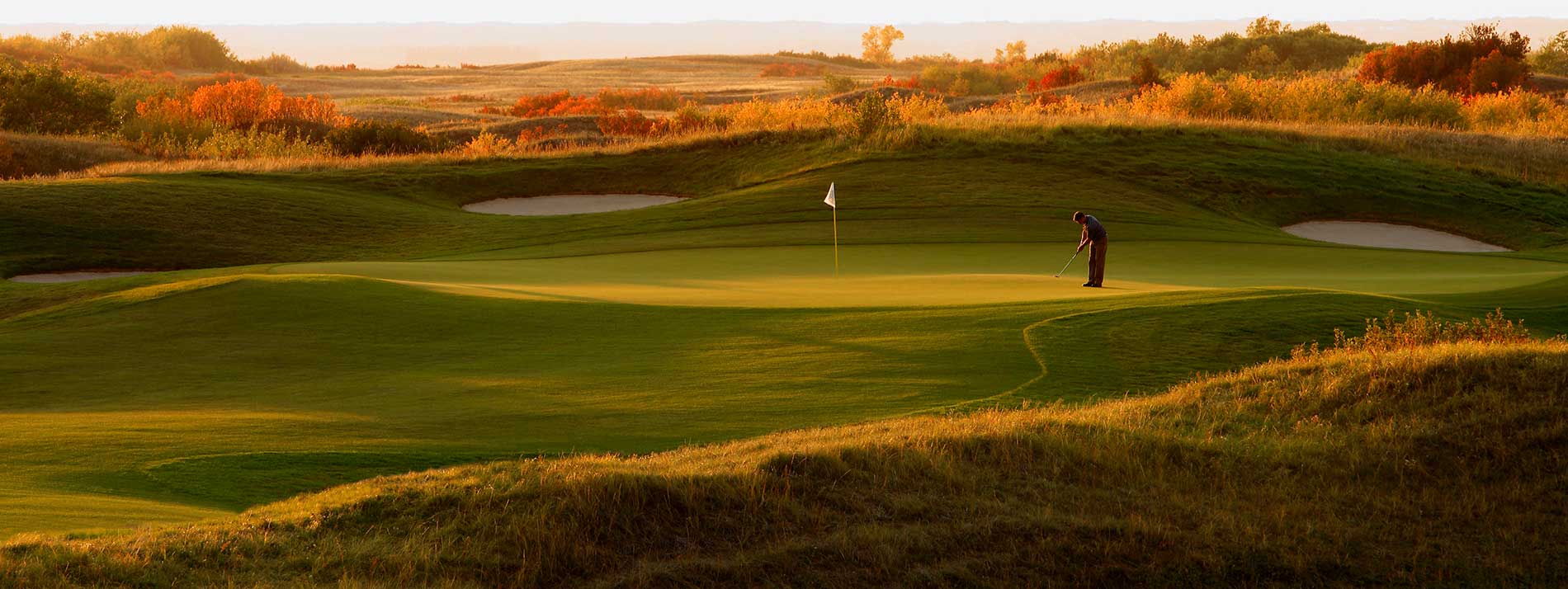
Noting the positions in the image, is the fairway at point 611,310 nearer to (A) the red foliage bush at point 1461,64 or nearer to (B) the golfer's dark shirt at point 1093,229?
(B) the golfer's dark shirt at point 1093,229

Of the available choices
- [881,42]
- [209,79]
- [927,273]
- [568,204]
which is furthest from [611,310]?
[881,42]

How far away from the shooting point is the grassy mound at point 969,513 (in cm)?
633

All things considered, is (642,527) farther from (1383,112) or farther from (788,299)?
(1383,112)

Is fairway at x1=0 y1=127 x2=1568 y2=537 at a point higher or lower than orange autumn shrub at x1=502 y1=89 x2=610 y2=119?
lower

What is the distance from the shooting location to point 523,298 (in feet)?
46.7

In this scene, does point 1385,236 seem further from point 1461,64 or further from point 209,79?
point 209,79

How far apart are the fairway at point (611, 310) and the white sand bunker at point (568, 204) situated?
1.22 meters

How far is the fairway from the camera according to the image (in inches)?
351

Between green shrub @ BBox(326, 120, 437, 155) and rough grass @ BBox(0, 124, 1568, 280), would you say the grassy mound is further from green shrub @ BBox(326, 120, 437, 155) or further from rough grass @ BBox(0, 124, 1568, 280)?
green shrub @ BBox(326, 120, 437, 155)

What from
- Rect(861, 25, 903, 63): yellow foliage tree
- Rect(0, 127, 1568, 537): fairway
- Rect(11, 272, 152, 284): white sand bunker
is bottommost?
Rect(11, 272, 152, 284): white sand bunker

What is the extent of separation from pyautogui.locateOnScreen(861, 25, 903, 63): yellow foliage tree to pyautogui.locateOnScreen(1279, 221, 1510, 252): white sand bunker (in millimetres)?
110377

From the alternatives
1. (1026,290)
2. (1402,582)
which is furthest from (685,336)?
(1402,582)

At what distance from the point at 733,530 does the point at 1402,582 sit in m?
3.43

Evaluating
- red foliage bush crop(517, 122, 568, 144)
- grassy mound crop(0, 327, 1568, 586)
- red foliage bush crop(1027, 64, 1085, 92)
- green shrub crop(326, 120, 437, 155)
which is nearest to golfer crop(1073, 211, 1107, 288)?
grassy mound crop(0, 327, 1568, 586)
